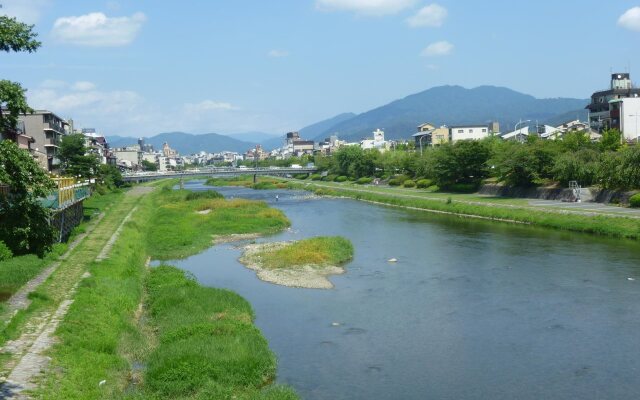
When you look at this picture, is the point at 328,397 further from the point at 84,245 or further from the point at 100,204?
the point at 100,204

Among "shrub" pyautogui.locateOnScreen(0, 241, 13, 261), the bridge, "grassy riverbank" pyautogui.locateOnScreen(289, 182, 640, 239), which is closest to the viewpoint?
"shrub" pyautogui.locateOnScreen(0, 241, 13, 261)

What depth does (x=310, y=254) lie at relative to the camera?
95.5ft

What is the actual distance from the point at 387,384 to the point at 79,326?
773cm

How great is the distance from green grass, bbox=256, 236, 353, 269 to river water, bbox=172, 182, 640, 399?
974 mm

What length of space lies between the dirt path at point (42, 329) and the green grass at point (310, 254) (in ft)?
24.3

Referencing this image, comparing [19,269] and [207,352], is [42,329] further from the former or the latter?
[19,269]

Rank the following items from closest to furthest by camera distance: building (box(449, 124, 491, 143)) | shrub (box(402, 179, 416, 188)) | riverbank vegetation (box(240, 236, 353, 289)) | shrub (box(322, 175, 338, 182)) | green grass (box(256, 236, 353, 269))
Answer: riverbank vegetation (box(240, 236, 353, 289)), green grass (box(256, 236, 353, 269)), shrub (box(402, 179, 416, 188)), shrub (box(322, 175, 338, 182)), building (box(449, 124, 491, 143))

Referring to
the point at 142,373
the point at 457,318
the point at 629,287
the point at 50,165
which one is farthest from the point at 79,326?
the point at 50,165

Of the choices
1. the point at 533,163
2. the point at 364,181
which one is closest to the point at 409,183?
the point at 364,181

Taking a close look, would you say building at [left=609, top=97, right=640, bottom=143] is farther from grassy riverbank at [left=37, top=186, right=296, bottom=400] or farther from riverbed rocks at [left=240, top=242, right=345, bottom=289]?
grassy riverbank at [left=37, top=186, right=296, bottom=400]

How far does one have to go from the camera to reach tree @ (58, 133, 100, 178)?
54375 millimetres

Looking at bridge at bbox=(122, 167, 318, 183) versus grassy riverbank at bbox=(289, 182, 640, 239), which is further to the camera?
bridge at bbox=(122, 167, 318, 183)

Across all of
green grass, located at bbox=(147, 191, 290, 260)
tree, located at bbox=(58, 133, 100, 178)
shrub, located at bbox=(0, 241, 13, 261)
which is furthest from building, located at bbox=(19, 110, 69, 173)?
shrub, located at bbox=(0, 241, 13, 261)

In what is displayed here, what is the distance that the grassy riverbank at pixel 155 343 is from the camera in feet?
41.0
